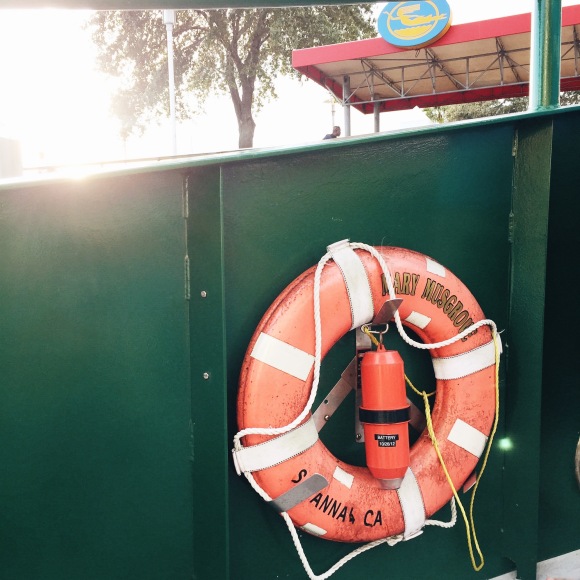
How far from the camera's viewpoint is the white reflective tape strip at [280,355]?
1.37 metres

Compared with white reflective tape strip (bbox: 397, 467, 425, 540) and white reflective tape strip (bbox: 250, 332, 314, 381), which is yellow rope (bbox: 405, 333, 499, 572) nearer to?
white reflective tape strip (bbox: 397, 467, 425, 540)

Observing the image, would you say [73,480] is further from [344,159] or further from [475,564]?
[475,564]

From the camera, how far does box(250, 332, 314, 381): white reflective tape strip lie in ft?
4.49

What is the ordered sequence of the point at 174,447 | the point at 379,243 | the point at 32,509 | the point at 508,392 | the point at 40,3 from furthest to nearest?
1. the point at 508,392
2. the point at 379,243
3. the point at 174,447
4. the point at 32,509
5. the point at 40,3

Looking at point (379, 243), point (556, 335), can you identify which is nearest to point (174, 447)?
point (379, 243)

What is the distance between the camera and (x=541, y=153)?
5.42 ft

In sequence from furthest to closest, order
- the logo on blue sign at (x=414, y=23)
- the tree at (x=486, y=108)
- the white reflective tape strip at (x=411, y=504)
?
the tree at (x=486, y=108) → the logo on blue sign at (x=414, y=23) → the white reflective tape strip at (x=411, y=504)

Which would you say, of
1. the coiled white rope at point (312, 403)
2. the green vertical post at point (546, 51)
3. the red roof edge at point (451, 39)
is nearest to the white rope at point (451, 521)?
the coiled white rope at point (312, 403)

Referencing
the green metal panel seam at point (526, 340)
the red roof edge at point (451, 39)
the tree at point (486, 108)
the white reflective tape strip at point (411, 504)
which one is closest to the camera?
the white reflective tape strip at point (411, 504)

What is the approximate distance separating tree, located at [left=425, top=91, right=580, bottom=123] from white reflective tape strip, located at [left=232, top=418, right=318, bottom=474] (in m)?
16.8

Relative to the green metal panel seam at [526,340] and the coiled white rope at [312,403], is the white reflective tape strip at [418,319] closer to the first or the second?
the coiled white rope at [312,403]

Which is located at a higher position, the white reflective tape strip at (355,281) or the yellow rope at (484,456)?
the white reflective tape strip at (355,281)

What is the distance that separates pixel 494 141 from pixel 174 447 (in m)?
1.20

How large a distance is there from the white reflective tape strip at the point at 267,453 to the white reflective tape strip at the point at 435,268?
1.76 feet
